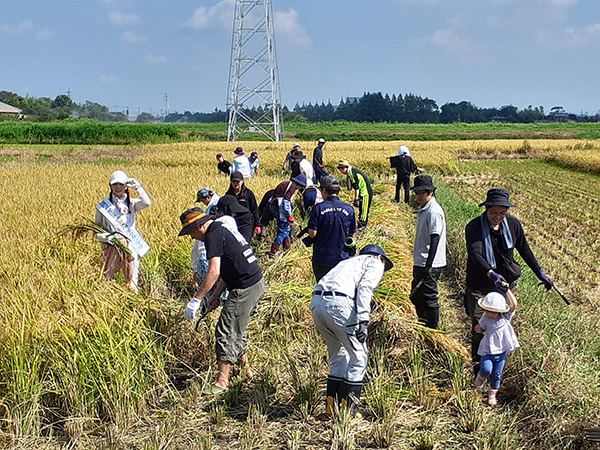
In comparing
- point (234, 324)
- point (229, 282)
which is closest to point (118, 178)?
point (229, 282)

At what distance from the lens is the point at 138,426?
13.0 feet

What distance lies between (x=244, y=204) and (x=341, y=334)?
12.3ft

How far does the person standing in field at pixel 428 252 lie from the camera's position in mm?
5035

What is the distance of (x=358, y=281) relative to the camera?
3.86 metres

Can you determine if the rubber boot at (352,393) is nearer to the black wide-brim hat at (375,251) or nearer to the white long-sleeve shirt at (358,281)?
the white long-sleeve shirt at (358,281)

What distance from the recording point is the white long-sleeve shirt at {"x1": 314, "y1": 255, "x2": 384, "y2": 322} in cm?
376

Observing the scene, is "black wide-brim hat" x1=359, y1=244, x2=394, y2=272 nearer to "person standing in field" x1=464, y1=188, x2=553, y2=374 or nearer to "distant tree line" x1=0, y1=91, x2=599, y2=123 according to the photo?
"person standing in field" x1=464, y1=188, x2=553, y2=374

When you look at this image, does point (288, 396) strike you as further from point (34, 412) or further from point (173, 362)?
point (34, 412)

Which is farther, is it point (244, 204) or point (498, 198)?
point (244, 204)

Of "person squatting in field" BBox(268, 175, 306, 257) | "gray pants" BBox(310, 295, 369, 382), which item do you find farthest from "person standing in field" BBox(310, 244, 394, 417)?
"person squatting in field" BBox(268, 175, 306, 257)

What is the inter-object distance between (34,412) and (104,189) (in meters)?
8.47

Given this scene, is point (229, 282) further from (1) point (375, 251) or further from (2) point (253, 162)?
(2) point (253, 162)

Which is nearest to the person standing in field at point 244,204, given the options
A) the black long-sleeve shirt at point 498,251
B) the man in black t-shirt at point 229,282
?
the man in black t-shirt at point 229,282

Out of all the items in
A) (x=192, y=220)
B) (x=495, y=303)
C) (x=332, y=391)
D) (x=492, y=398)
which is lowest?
(x=492, y=398)
